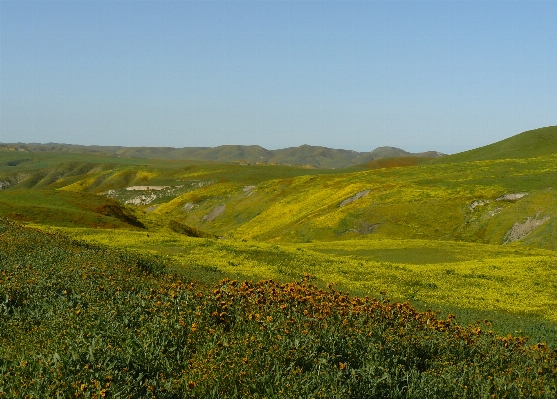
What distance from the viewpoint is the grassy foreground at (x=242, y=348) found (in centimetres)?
867

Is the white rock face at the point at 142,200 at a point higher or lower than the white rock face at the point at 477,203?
lower

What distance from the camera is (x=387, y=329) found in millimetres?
12156

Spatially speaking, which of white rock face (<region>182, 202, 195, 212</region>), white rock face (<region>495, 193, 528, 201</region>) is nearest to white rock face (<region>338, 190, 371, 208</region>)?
white rock face (<region>495, 193, 528, 201</region>)

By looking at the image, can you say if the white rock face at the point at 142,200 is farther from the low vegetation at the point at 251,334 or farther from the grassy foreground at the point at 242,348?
the grassy foreground at the point at 242,348

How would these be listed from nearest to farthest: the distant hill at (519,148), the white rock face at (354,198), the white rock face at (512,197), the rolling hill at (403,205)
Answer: the rolling hill at (403,205) → the white rock face at (512,197) → the white rock face at (354,198) → the distant hill at (519,148)

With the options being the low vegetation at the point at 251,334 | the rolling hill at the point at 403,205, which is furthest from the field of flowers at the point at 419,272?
the rolling hill at the point at 403,205

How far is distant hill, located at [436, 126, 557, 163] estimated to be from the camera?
501 ft

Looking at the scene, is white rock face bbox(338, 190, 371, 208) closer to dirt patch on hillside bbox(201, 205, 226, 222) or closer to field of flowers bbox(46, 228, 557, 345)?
dirt patch on hillside bbox(201, 205, 226, 222)

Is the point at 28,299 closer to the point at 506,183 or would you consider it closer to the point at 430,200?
the point at 430,200

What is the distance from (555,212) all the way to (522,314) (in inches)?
2088

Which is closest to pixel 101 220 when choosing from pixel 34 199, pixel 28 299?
pixel 34 199

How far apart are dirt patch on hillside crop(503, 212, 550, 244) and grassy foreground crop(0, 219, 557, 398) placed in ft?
218

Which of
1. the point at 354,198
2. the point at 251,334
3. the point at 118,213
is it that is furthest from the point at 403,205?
the point at 251,334

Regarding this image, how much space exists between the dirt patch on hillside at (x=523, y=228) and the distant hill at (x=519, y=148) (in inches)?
3131
